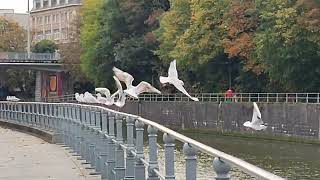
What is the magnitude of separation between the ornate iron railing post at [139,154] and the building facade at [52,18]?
140 m

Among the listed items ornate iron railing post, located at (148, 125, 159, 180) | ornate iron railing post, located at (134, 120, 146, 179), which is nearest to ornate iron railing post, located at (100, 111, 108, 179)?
ornate iron railing post, located at (134, 120, 146, 179)

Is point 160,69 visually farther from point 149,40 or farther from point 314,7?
point 314,7

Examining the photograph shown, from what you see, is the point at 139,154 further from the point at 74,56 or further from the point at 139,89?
the point at 74,56

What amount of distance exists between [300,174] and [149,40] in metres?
43.1

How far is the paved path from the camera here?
476 inches

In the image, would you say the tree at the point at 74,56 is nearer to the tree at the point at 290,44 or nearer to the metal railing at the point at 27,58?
the metal railing at the point at 27,58

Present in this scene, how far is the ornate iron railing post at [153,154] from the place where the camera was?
6.65 metres

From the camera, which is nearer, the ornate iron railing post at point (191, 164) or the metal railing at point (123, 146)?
the metal railing at point (123, 146)

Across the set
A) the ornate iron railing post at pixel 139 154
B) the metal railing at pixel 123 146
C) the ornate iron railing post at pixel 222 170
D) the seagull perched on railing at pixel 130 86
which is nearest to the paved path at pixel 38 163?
the metal railing at pixel 123 146

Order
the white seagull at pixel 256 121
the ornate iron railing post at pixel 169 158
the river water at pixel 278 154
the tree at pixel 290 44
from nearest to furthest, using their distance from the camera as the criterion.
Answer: the ornate iron railing post at pixel 169 158, the river water at pixel 278 154, the white seagull at pixel 256 121, the tree at pixel 290 44

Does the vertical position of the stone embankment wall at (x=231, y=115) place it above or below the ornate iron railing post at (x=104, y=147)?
below

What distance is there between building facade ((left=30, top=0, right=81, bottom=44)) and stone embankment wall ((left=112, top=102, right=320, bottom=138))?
280 feet

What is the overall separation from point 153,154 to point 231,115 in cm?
4147

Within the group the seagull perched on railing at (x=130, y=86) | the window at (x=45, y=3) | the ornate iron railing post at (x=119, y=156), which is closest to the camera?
the ornate iron railing post at (x=119, y=156)
